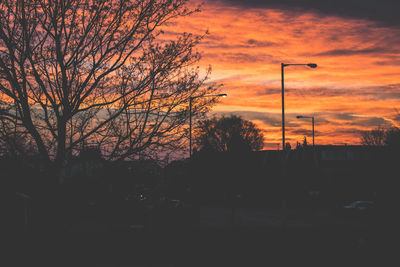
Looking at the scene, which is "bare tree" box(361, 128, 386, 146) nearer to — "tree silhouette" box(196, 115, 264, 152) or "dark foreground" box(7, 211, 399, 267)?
"tree silhouette" box(196, 115, 264, 152)

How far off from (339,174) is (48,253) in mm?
53628

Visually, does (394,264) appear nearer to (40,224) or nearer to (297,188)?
(40,224)

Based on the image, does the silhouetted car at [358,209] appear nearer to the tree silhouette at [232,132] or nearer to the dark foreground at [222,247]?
the dark foreground at [222,247]

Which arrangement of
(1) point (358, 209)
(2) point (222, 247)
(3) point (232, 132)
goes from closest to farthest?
(2) point (222, 247), (1) point (358, 209), (3) point (232, 132)

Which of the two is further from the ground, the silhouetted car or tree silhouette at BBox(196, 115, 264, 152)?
tree silhouette at BBox(196, 115, 264, 152)

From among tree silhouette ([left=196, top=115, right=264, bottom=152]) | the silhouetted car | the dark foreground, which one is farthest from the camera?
tree silhouette ([left=196, top=115, right=264, bottom=152])

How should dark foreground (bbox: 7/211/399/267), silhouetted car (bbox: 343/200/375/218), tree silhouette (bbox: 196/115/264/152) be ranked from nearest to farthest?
dark foreground (bbox: 7/211/399/267), silhouetted car (bbox: 343/200/375/218), tree silhouette (bbox: 196/115/264/152)

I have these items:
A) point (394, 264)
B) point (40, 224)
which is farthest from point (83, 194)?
point (394, 264)

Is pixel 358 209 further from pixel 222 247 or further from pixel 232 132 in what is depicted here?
pixel 232 132

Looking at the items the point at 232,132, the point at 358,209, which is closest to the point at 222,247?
the point at 358,209

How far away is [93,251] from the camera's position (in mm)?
16078

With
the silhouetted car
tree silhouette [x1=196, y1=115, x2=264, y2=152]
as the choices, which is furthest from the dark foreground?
tree silhouette [x1=196, y1=115, x2=264, y2=152]

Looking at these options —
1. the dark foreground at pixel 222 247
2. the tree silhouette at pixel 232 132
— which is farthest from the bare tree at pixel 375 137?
the dark foreground at pixel 222 247

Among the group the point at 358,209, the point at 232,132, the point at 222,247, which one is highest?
the point at 232,132
